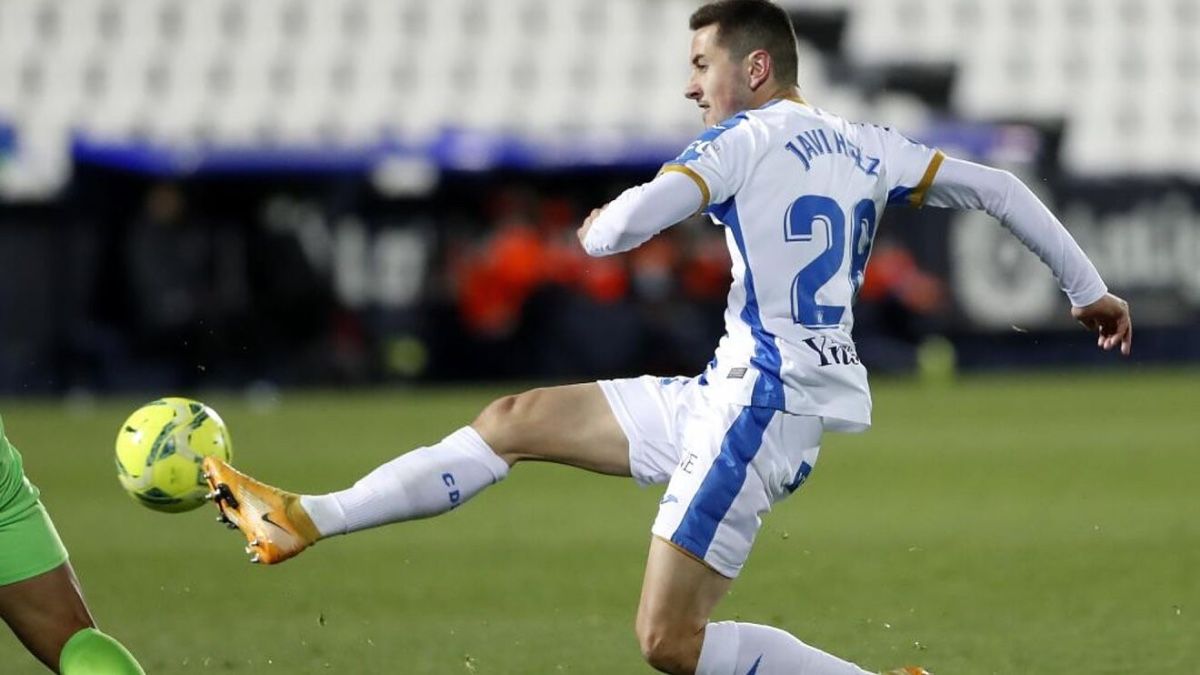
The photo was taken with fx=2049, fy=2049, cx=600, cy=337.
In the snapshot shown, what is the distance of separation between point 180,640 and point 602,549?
3003mm

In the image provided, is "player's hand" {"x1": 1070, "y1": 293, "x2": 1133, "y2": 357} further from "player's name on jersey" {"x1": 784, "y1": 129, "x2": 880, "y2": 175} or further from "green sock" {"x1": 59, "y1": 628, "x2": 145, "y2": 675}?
"green sock" {"x1": 59, "y1": 628, "x2": 145, "y2": 675}

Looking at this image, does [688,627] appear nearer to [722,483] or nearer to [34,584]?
[722,483]

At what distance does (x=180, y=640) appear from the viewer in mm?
7168

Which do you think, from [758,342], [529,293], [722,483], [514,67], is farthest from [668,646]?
[514,67]

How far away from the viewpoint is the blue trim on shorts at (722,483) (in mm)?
5086

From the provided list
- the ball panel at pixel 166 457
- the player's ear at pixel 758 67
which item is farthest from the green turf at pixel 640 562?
the player's ear at pixel 758 67

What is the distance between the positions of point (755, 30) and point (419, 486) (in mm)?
1476

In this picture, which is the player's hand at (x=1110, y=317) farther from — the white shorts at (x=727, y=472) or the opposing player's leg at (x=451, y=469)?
the opposing player's leg at (x=451, y=469)

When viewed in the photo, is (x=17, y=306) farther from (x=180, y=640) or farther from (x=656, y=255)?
(x=180, y=640)

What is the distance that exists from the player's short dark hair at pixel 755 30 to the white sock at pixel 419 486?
4.05 feet

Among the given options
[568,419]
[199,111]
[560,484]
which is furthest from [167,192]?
[568,419]

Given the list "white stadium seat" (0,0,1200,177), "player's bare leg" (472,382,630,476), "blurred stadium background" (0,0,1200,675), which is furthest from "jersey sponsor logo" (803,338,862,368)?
"white stadium seat" (0,0,1200,177)

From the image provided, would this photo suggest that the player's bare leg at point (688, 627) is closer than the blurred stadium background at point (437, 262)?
Yes

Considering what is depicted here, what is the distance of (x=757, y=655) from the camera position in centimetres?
526
